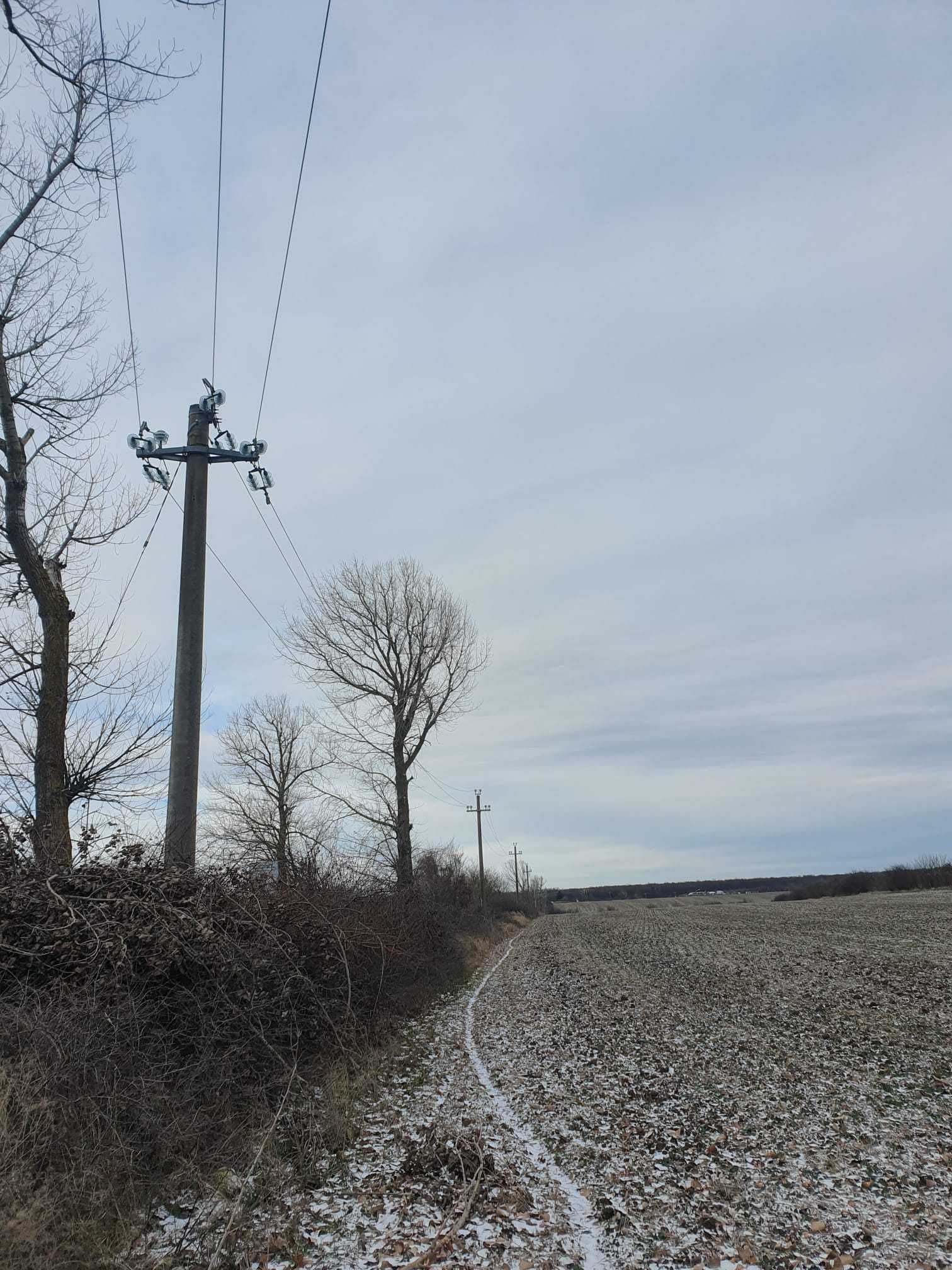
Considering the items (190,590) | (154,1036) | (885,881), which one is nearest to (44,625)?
(190,590)

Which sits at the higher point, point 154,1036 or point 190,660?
point 190,660

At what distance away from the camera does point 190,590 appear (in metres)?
11.8

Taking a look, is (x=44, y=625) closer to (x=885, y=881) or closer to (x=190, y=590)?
(x=190, y=590)

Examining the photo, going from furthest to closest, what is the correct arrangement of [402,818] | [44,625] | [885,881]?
[885,881] < [402,818] < [44,625]

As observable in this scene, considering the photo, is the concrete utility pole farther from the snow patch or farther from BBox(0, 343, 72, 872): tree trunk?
the snow patch

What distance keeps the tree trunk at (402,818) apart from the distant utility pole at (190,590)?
17955 mm

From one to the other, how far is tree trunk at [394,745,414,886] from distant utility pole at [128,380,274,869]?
18.0 metres

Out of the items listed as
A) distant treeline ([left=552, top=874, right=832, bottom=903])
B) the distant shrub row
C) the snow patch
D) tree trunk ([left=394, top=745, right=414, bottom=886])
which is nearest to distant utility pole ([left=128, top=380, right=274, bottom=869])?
the snow patch

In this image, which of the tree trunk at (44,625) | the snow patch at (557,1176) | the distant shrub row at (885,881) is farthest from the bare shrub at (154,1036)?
the distant shrub row at (885,881)

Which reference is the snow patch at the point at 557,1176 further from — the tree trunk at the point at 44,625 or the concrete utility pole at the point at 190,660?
the tree trunk at the point at 44,625

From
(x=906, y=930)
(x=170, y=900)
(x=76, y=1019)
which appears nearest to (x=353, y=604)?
(x=906, y=930)

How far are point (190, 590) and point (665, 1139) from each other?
350 inches

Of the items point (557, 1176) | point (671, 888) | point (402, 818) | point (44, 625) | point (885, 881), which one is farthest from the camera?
point (671, 888)

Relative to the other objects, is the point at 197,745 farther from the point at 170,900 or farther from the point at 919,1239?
the point at 919,1239
